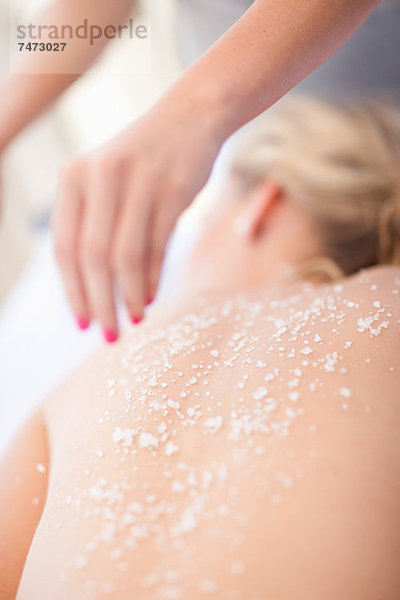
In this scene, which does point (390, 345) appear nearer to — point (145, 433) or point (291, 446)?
point (291, 446)

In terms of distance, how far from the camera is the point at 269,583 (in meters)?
0.42

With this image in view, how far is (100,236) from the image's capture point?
1.79ft

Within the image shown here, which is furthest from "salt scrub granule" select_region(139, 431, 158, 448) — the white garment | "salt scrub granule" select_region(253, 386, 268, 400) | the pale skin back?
the white garment

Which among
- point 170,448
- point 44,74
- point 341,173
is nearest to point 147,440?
point 170,448

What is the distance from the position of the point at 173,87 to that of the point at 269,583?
0.51 m

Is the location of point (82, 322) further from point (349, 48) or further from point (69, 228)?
point (349, 48)

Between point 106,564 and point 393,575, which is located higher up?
point 106,564

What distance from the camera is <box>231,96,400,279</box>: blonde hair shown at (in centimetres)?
110

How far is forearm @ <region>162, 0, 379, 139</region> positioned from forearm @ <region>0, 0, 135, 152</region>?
1.45 feet

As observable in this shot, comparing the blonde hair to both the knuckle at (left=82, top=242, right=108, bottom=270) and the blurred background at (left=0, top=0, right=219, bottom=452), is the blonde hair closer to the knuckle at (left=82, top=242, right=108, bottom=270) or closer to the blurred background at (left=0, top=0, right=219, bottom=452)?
the blurred background at (left=0, top=0, right=219, bottom=452)

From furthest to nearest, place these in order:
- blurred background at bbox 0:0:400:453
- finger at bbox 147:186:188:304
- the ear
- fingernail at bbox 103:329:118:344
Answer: blurred background at bbox 0:0:400:453, the ear, fingernail at bbox 103:329:118:344, finger at bbox 147:186:188:304

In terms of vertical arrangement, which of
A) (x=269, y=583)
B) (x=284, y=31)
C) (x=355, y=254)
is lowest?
(x=355, y=254)

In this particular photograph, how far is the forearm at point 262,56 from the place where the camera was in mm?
507

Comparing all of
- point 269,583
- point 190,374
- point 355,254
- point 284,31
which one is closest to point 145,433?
point 190,374
